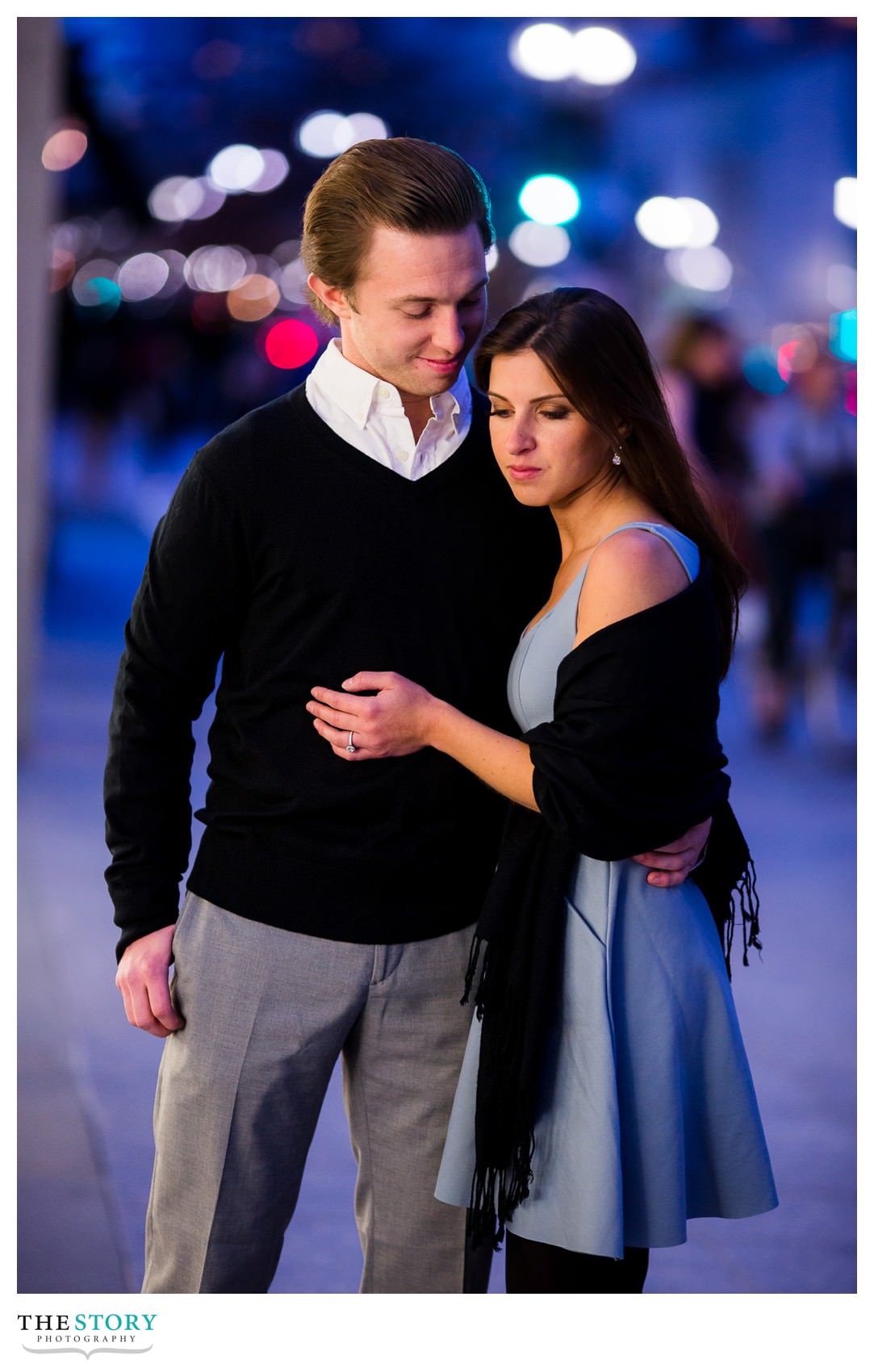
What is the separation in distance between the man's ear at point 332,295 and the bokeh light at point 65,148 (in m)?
5.03

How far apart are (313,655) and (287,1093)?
0.65 metres

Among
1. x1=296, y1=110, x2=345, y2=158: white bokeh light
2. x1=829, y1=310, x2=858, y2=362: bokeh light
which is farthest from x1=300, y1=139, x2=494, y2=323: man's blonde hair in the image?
x1=296, y1=110, x2=345, y2=158: white bokeh light

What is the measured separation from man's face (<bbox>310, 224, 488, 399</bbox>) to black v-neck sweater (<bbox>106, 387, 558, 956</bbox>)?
0.43 ft

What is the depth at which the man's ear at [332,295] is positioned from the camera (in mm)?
2020

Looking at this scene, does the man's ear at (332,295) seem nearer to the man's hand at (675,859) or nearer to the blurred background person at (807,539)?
the man's hand at (675,859)

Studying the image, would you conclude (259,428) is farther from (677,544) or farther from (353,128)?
(353,128)

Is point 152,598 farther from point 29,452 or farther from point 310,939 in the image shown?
point 29,452

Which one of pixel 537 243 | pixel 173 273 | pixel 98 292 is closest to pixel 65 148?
pixel 537 243

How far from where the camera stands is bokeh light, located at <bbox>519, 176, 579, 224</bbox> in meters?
15.6

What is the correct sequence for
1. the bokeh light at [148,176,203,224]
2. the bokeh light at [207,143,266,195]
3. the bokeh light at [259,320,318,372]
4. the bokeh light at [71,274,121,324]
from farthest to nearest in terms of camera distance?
the bokeh light at [71,274,121,324] < the bokeh light at [259,320,318,372] < the bokeh light at [148,176,203,224] < the bokeh light at [207,143,266,195]

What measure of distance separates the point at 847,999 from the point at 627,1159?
9.40ft

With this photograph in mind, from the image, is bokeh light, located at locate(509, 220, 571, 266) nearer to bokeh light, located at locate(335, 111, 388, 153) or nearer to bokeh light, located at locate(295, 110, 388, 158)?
bokeh light, located at locate(335, 111, 388, 153)
